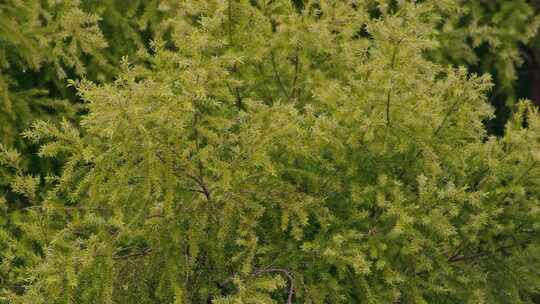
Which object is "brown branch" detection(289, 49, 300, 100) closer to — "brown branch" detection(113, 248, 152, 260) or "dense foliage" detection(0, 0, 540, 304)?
"dense foliage" detection(0, 0, 540, 304)

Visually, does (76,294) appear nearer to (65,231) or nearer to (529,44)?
(65,231)

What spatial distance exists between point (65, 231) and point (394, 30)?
2061 millimetres

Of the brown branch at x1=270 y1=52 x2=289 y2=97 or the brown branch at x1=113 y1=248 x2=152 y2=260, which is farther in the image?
the brown branch at x1=270 y1=52 x2=289 y2=97

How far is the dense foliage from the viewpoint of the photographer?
391 cm

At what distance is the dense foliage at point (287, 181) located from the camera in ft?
12.8

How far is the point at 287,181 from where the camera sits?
4562 mm

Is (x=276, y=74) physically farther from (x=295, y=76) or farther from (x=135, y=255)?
(x=135, y=255)

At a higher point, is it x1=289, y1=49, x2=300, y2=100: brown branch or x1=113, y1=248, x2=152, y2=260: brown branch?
x1=289, y1=49, x2=300, y2=100: brown branch

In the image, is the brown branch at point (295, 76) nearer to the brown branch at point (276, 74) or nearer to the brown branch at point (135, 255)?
the brown branch at point (276, 74)

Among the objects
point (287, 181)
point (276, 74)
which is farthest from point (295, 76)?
point (287, 181)

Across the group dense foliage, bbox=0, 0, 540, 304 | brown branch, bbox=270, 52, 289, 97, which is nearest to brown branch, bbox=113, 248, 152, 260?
dense foliage, bbox=0, 0, 540, 304

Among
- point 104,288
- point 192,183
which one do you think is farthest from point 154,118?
point 104,288

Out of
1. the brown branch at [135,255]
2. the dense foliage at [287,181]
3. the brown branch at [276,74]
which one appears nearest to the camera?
the dense foliage at [287,181]

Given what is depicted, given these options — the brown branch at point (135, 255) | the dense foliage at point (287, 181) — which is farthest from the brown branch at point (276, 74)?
the brown branch at point (135, 255)
